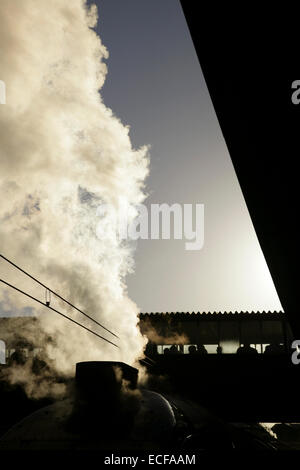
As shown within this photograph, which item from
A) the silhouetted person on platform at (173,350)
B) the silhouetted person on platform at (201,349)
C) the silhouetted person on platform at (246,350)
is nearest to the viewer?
the silhouetted person on platform at (246,350)

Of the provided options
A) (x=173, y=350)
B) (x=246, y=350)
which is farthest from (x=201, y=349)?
(x=246, y=350)

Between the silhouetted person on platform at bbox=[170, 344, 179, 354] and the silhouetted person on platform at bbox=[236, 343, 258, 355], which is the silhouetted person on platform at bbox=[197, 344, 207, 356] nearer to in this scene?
the silhouetted person on platform at bbox=[170, 344, 179, 354]

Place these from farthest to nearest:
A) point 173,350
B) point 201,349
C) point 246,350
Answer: point 201,349 < point 173,350 < point 246,350

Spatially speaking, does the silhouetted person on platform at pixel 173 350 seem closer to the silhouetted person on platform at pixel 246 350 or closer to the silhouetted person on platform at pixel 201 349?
the silhouetted person on platform at pixel 201 349

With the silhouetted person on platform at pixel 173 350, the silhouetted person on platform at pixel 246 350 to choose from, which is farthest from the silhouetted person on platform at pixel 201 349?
the silhouetted person on platform at pixel 246 350

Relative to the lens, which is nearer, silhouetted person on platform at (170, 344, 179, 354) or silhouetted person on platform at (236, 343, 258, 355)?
silhouetted person on platform at (236, 343, 258, 355)

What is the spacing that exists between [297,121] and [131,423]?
5928mm

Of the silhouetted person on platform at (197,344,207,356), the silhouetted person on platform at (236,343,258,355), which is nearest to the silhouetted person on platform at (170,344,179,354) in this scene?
the silhouetted person on platform at (197,344,207,356)

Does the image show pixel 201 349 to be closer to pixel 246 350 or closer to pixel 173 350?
pixel 173 350

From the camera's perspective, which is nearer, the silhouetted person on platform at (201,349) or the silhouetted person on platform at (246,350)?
the silhouetted person on platform at (246,350)

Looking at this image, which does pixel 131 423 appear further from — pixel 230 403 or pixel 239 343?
pixel 239 343

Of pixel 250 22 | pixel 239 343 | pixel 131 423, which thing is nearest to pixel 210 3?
pixel 250 22

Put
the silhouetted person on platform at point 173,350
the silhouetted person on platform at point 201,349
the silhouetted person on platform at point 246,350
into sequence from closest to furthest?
1. the silhouetted person on platform at point 246,350
2. the silhouetted person on platform at point 173,350
3. the silhouetted person on platform at point 201,349

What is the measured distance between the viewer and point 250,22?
4129 mm
